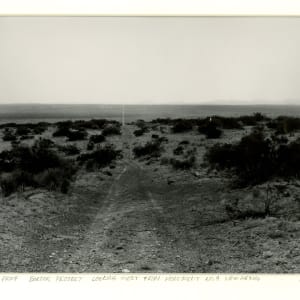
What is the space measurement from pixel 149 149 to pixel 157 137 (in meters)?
0.07

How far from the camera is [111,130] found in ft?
8.66

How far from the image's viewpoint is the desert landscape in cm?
263

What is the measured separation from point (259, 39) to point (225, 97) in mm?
347

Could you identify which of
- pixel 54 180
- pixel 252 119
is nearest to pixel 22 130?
pixel 54 180

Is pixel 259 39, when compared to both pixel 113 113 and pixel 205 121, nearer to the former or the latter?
pixel 205 121

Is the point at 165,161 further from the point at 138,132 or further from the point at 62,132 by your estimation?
the point at 62,132

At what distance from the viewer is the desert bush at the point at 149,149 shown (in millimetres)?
2650

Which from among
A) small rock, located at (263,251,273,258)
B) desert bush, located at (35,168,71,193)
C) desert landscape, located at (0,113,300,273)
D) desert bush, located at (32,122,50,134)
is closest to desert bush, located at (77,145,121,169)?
desert landscape, located at (0,113,300,273)

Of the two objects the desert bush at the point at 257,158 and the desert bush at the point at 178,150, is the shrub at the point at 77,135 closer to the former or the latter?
the desert bush at the point at 178,150

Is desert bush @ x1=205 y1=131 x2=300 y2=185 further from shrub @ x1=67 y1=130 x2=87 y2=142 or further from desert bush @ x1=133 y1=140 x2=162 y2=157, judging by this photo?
shrub @ x1=67 y1=130 x2=87 y2=142

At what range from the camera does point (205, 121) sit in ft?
8.63
